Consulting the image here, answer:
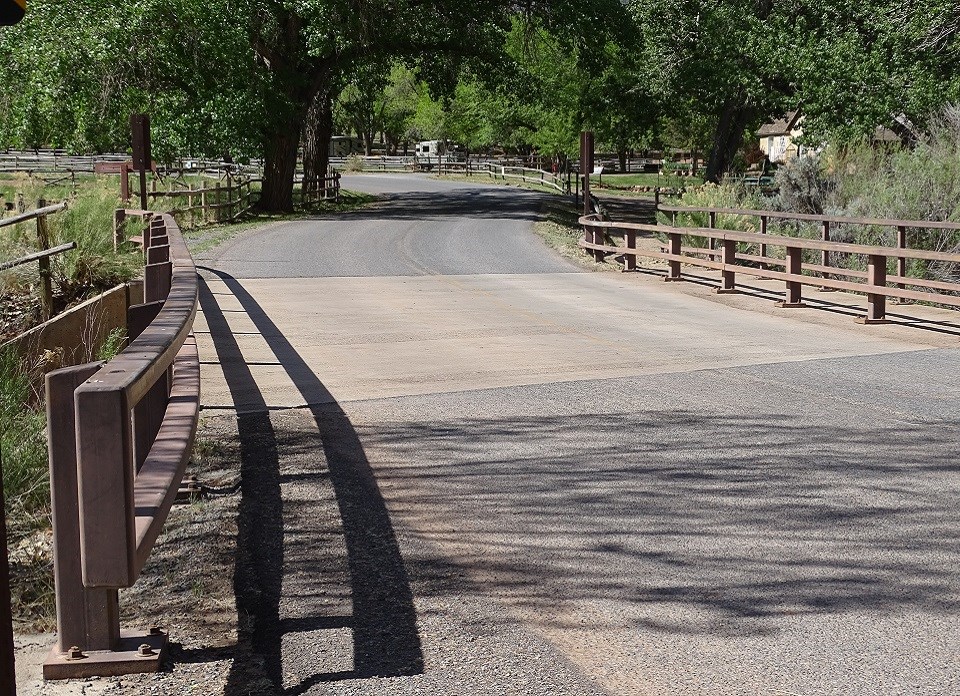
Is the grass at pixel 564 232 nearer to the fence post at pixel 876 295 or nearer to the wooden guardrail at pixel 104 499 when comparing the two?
the fence post at pixel 876 295

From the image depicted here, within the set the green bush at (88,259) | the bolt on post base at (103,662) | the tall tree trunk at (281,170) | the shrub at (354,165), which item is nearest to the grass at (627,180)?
the shrub at (354,165)

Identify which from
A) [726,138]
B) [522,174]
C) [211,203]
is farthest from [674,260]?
[522,174]

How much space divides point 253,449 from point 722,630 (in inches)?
160

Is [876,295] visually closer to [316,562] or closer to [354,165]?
[316,562]

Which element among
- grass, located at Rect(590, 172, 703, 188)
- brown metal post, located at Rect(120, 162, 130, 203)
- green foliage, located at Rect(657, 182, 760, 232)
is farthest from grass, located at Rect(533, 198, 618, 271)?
grass, located at Rect(590, 172, 703, 188)

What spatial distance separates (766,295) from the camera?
1819cm

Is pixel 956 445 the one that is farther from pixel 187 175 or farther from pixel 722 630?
pixel 187 175

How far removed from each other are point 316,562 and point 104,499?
188 cm

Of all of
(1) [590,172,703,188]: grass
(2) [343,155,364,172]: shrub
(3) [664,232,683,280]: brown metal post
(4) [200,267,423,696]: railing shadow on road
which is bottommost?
(4) [200,267,423,696]: railing shadow on road

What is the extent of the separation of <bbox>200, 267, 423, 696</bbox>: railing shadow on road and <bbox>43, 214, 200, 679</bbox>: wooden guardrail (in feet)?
1.62

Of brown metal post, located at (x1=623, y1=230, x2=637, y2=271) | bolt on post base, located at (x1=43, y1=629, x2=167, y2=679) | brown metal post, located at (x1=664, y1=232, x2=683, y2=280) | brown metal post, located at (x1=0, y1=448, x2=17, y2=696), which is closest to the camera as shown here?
brown metal post, located at (x1=0, y1=448, x2=17, y2=696)

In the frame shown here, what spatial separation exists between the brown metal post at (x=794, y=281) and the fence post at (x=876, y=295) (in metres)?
1.63

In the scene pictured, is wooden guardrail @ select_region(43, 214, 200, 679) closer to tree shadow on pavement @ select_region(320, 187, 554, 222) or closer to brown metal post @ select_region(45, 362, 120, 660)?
brown metal post @ select_region(45, 362, 120, 660)

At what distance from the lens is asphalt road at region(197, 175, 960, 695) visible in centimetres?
443
